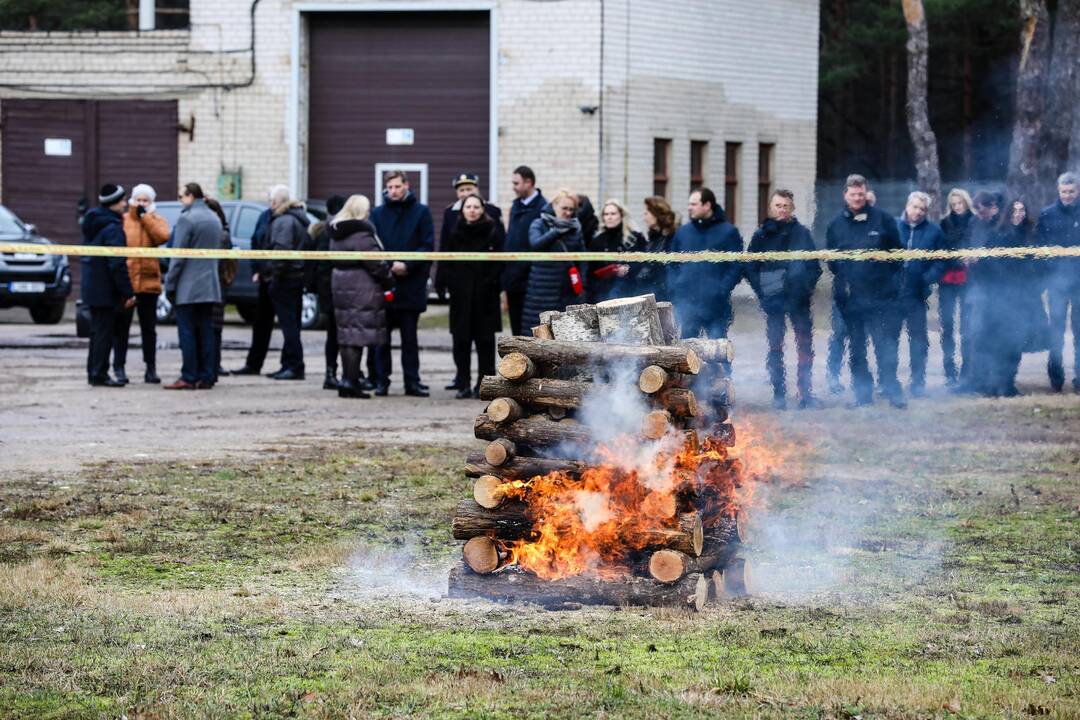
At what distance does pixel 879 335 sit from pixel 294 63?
1635 centimetres

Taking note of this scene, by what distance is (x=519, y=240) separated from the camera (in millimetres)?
15633

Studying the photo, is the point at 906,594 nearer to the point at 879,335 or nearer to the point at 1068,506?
the point at 1068,506

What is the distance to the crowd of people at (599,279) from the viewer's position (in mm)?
14336

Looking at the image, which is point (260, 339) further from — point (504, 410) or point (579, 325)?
point (504, 410)

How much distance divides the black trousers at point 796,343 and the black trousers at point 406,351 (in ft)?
10.8

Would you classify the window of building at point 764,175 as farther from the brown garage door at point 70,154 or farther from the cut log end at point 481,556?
the cut log end at point 481,556

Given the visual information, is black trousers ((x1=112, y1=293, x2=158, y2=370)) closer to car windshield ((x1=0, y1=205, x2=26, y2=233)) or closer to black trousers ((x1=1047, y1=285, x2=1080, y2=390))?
black trousers ((x1=1047, y1=285, x2=1080, y2=390))

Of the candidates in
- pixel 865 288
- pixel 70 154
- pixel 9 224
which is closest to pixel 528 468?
pixel 865 288

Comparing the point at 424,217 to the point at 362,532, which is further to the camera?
the point at 424,217

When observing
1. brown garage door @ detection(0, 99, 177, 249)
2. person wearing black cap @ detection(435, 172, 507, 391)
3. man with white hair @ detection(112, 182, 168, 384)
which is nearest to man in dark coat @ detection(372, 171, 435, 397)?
person wearing black cap @ detection(435, 172, 507, 391)

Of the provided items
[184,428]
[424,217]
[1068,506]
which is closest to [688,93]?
[424,217]

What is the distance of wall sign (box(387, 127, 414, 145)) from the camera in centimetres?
2933

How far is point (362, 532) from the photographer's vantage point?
9.05 meters

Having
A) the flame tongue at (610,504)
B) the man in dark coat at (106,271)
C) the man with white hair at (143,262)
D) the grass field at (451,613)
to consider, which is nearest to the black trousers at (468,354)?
the man with white hair at (143,262)
